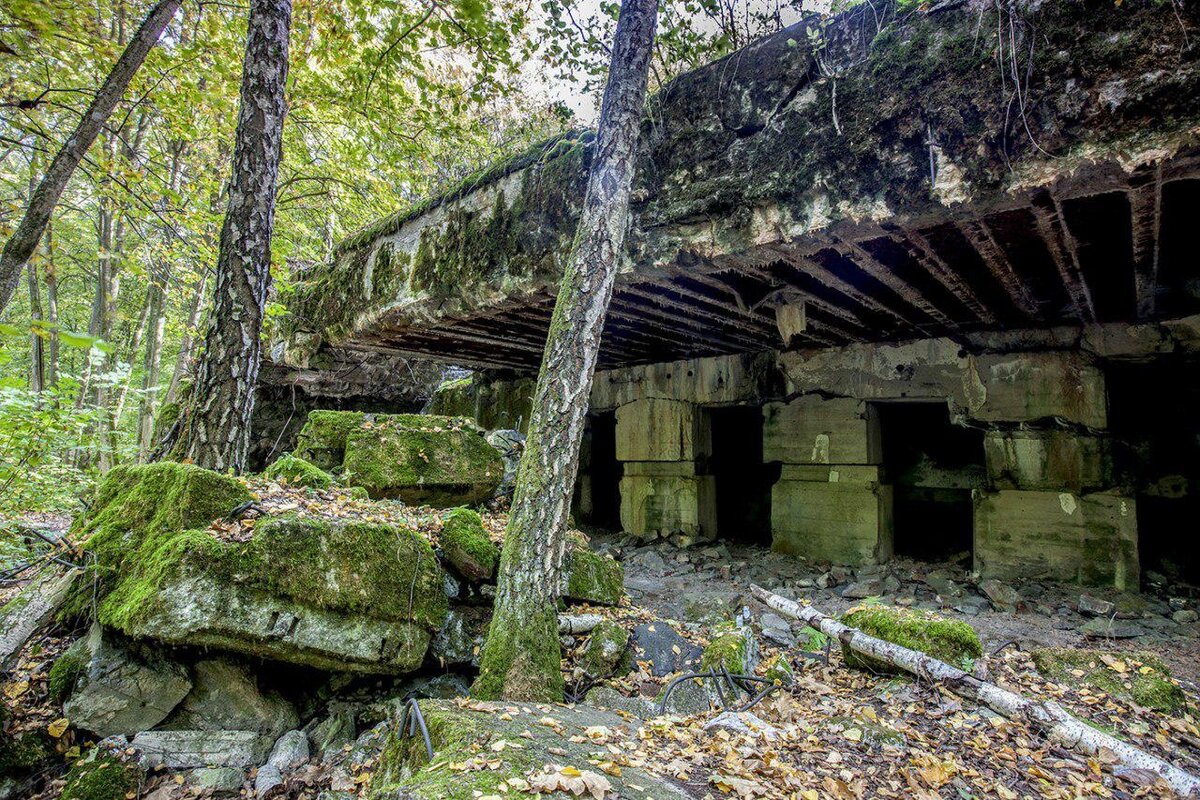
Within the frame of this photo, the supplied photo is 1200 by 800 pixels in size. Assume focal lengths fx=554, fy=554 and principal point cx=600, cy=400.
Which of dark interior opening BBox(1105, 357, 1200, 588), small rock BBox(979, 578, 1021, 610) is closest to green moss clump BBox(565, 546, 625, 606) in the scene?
small rock BBox(979, 578, 1021, 610)

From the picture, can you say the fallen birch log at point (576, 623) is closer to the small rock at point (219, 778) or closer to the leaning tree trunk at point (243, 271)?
the small rock at point (219, 778)

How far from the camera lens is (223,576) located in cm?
311

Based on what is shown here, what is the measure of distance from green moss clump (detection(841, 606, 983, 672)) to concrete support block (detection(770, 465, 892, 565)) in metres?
1.96

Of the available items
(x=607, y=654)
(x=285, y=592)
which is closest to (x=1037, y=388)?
(x=607, y=654)

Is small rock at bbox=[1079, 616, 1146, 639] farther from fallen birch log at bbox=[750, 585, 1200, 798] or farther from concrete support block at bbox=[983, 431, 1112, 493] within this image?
fallen birch log at bbox=[750, 585, 1200, 798]

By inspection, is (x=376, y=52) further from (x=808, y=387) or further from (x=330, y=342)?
(x=808, y=387)

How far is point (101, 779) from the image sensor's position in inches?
108

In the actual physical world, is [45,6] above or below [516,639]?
above

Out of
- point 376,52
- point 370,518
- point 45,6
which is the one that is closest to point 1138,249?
point 370,518

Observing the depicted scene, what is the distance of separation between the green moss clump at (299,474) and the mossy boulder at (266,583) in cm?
87

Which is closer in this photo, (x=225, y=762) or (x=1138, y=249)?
(x=225, y=762)

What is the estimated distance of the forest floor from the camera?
238 cm

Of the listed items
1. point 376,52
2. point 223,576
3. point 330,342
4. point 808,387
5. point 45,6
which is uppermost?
point 376,52

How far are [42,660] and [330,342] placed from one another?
3.90 meters
